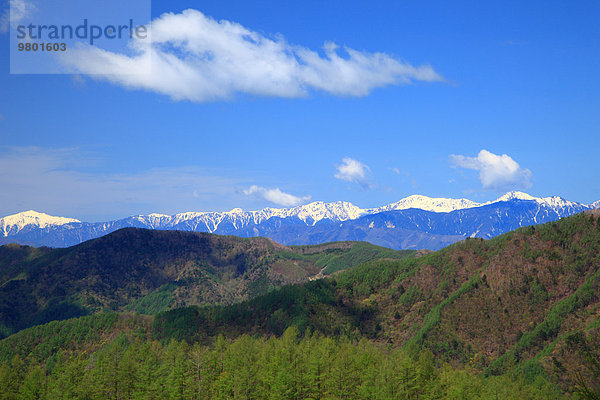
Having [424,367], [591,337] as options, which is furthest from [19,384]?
[591,337]

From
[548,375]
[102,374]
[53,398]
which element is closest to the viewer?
[53,398]

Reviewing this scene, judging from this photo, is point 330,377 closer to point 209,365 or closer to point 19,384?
point 209,365

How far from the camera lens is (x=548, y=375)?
179 m

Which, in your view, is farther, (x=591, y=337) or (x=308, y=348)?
(x=591, y=337)

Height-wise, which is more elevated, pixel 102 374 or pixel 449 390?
pixel 102 374

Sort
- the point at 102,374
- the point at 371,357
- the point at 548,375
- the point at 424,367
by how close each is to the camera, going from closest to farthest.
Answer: the point at 102,374
the point at 424,367
the point at 371,357
the point at 548,375

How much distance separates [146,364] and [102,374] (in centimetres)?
1456

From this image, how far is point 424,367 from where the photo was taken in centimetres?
14250

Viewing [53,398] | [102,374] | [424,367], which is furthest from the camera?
[424,367]

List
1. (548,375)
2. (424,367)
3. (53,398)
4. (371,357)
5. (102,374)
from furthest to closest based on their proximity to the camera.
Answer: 1. (548,375)
2. (371,357)
3. (424,367)
4. (102,374)
5. (53,398)

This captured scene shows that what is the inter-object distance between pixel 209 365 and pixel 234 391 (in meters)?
17.2

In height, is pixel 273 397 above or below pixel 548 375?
above

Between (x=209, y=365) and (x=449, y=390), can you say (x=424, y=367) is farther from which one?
(x=209, y=365)

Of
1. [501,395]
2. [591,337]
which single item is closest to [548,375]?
[591,337]
